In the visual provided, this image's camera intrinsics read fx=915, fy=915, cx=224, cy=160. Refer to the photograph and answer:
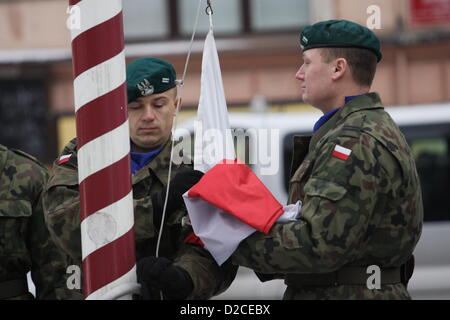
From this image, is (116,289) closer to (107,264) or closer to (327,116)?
(107,264)

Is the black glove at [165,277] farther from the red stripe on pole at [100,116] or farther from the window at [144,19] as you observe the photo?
the window at [144,19]

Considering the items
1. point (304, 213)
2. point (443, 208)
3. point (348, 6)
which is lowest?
point (443, 208)

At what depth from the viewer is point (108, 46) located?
9.18 feet

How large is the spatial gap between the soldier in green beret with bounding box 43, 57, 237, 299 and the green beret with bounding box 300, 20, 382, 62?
60cm

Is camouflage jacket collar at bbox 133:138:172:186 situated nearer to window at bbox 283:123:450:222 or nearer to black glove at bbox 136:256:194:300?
black glove at bbox 136:256:194:300

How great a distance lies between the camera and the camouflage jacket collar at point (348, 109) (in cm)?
297

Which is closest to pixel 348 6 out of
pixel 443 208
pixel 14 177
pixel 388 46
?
pixel 388 46

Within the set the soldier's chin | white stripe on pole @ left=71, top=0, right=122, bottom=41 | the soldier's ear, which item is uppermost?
white stripe on pole @ left=71, top=0, right=122, bottom=41

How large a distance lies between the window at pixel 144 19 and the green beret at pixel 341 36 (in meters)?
12.0

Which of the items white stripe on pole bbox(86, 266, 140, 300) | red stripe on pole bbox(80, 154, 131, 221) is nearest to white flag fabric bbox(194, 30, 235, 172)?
red stripe on pole bbox(80, 154, 131, 221)

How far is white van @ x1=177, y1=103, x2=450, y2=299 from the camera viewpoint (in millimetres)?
8742

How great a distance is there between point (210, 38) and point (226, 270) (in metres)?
0.82
